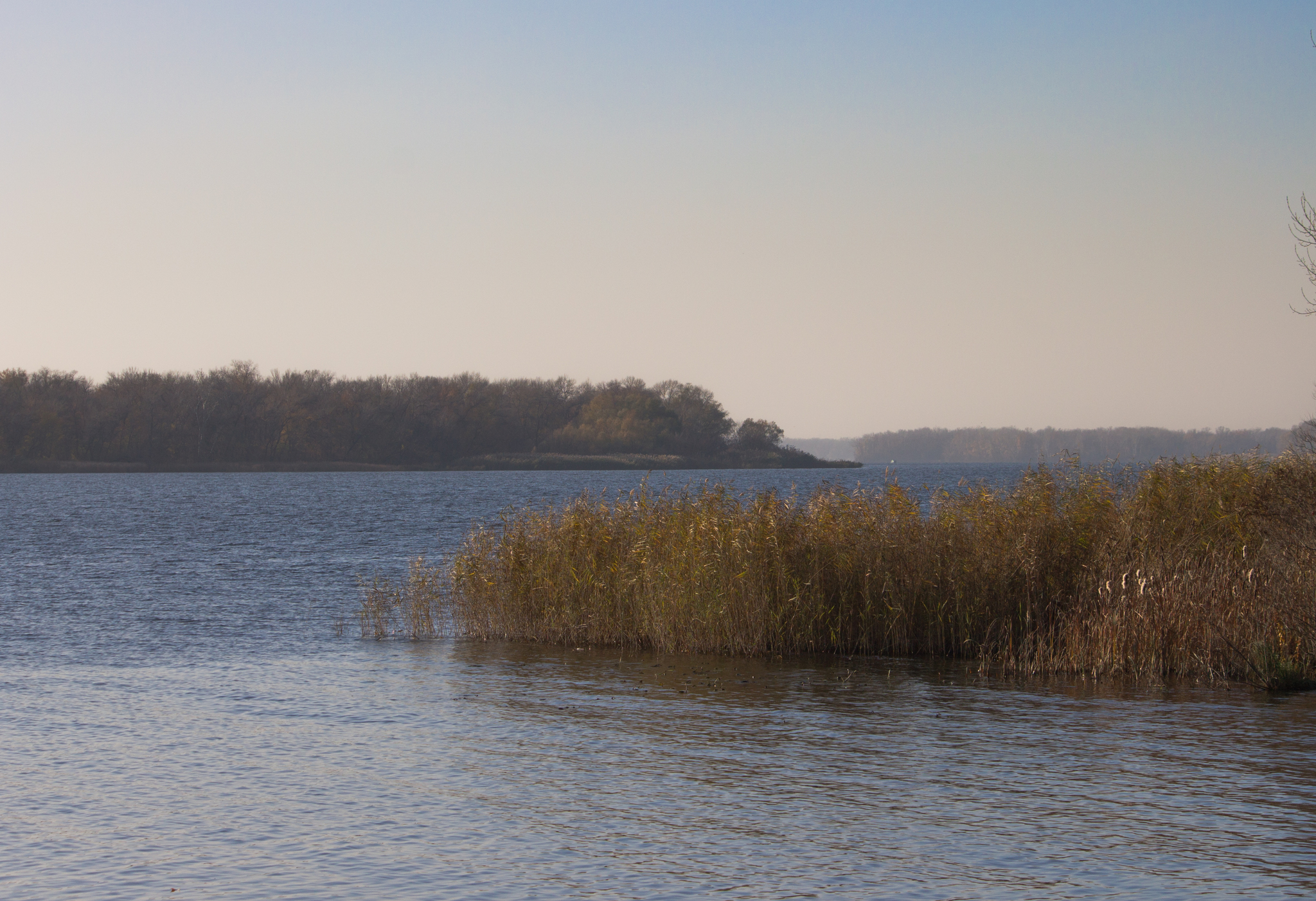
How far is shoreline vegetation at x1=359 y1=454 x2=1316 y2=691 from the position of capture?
1530 centimetres

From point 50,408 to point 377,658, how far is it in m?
144

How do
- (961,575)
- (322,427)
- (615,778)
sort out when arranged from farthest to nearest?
(322,427), (961,575), (615,778)

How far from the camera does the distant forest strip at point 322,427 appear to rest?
14462 centimetres

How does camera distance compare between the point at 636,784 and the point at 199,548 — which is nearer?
the point at 636,784

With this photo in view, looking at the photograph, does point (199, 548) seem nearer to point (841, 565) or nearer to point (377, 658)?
point (377, 658)

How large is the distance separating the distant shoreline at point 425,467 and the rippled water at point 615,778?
135 metres

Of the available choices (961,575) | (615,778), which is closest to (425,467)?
(961,575)

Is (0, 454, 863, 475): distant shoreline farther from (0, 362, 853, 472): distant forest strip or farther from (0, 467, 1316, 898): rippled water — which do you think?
(0, 467, 1316, 898): rippled water

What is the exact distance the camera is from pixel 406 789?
10.6m

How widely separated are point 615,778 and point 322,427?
524ft

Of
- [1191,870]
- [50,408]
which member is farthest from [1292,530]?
[50,408]

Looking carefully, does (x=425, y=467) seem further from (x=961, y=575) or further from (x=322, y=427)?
(x=961, y=575)

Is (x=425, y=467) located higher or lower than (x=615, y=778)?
higher

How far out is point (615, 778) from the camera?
36.0ft
